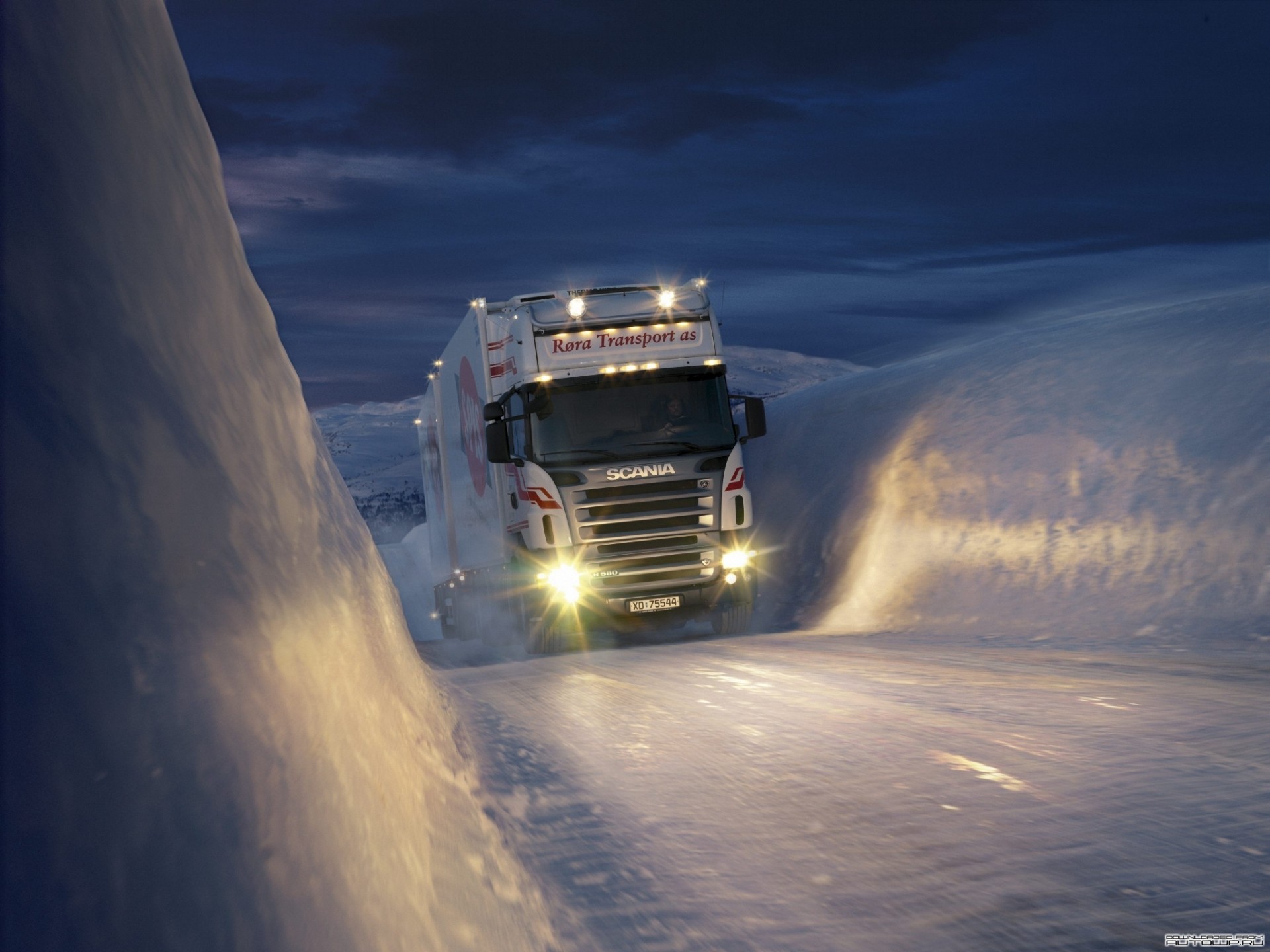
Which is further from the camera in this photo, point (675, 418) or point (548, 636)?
point (548, 636)

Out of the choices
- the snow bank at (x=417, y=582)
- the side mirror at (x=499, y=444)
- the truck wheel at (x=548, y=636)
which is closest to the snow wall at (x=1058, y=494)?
the truck wheel at (x=548, y=636)

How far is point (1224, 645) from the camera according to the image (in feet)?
32.5

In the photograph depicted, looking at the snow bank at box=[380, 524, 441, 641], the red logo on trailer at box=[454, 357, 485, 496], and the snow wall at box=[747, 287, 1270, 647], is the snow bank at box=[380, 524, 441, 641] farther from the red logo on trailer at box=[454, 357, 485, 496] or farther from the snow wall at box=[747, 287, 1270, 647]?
the snow wall at box=[747, 287, 1270, 647]

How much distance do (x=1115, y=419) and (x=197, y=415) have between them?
1355 cm

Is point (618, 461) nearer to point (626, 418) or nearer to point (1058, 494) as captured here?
point (626, 418)

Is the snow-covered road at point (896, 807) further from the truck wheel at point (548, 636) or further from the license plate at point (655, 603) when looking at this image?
the license plate at point (655, 603)

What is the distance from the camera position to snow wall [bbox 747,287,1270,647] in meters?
11.4

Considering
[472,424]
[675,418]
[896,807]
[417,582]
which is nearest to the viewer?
[896,807]

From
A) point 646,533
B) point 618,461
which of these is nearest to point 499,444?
point 618,461

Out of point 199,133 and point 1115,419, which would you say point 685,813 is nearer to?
point 199,133

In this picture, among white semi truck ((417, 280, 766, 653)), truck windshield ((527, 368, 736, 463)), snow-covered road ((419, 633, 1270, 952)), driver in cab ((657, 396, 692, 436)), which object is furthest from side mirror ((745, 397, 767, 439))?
snow-covered road ((419, 633, 1270, 952))

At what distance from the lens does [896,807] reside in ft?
15.9

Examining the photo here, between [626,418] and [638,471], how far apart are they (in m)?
0.68

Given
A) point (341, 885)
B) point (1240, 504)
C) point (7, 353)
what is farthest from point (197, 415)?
point (1240, 504)
